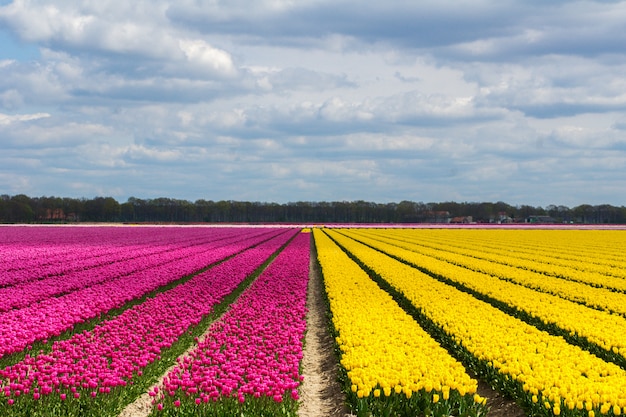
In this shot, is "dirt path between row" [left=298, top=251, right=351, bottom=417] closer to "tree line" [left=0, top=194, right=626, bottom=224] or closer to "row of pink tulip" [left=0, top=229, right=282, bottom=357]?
"row of pink tulip" [left=0, top=229, right=282, bottom=357]

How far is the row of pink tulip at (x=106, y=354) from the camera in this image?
8.64m

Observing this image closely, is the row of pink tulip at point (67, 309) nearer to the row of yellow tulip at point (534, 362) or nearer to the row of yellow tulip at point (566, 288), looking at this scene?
the row of yellow tulip at point (534, 362)

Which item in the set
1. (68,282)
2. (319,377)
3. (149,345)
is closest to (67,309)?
(149,345)

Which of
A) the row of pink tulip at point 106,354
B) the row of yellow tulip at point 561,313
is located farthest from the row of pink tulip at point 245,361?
the row of yellow tulip at point 561,313

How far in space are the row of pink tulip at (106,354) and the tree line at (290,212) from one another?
162 metres

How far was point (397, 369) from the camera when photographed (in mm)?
9031

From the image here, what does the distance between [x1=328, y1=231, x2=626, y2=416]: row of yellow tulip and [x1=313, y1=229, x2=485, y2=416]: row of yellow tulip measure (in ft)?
2.22

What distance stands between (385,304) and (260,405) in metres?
7.93

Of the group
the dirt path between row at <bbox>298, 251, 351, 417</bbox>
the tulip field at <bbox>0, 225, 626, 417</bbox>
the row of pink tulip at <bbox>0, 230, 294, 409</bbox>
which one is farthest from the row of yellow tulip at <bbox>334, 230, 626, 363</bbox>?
the row of pink tulip at <bbox>0, 230, 294, 409</bbox>

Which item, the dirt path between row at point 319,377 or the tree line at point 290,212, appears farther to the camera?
the tree line at point 290,212

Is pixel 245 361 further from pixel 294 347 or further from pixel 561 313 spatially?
pixel 561 313

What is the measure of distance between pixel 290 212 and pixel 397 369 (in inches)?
7128

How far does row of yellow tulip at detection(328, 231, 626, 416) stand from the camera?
7.68 m

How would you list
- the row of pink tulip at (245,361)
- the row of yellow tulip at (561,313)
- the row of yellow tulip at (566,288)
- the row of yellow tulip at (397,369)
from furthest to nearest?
the row of yellow tulip at (566,288), the row of yellow tulip at (561,313), the row of pink tulip at (245,361), the row of yellow tulip at (397,369)
